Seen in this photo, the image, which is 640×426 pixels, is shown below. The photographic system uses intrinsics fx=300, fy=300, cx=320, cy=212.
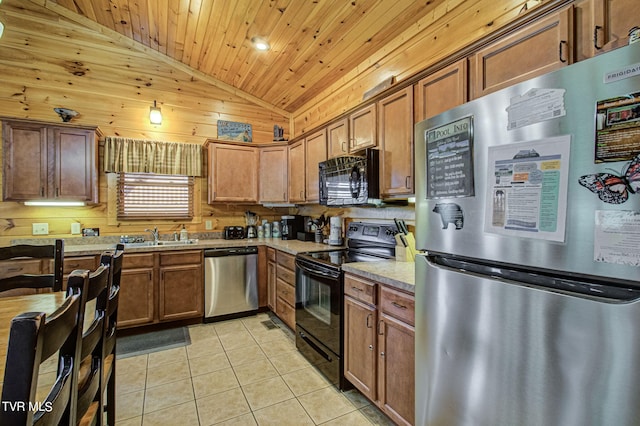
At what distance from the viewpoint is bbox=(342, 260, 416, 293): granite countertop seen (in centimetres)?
164

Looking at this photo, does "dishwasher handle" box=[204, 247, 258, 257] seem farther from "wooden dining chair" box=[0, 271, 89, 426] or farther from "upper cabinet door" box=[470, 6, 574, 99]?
"upper cabinet door" box=[470, 6, 574, 99]

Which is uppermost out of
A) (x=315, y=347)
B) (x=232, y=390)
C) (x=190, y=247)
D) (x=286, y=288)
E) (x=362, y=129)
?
(x=362, y=129)

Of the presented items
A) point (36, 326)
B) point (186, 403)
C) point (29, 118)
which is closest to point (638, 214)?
point (36, 326)

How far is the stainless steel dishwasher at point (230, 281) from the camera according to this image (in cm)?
349

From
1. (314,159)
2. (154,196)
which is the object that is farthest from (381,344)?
(154,196)

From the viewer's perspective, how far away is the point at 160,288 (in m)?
3.30

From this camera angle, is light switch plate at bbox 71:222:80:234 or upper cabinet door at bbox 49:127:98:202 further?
light switch plate at bbox 71:222:80:234

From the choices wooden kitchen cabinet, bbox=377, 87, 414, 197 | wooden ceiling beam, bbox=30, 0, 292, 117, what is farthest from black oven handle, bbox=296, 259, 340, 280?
wooden ceiling beam, bbox=30, 0, 292, 117

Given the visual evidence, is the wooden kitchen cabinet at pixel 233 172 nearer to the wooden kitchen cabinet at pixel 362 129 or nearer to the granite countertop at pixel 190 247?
the granite countertop at pixel 190 247

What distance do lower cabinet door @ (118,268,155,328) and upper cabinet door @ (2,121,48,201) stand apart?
1.23 metres

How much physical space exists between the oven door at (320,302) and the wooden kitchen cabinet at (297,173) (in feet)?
3.74

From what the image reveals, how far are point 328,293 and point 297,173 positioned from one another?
188cm

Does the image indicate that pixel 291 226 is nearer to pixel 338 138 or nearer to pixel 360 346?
pixel 338 138

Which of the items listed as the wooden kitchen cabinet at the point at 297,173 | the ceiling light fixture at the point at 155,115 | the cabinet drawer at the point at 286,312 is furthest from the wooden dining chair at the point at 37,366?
the ceiling light fixture at the point at 155,115
